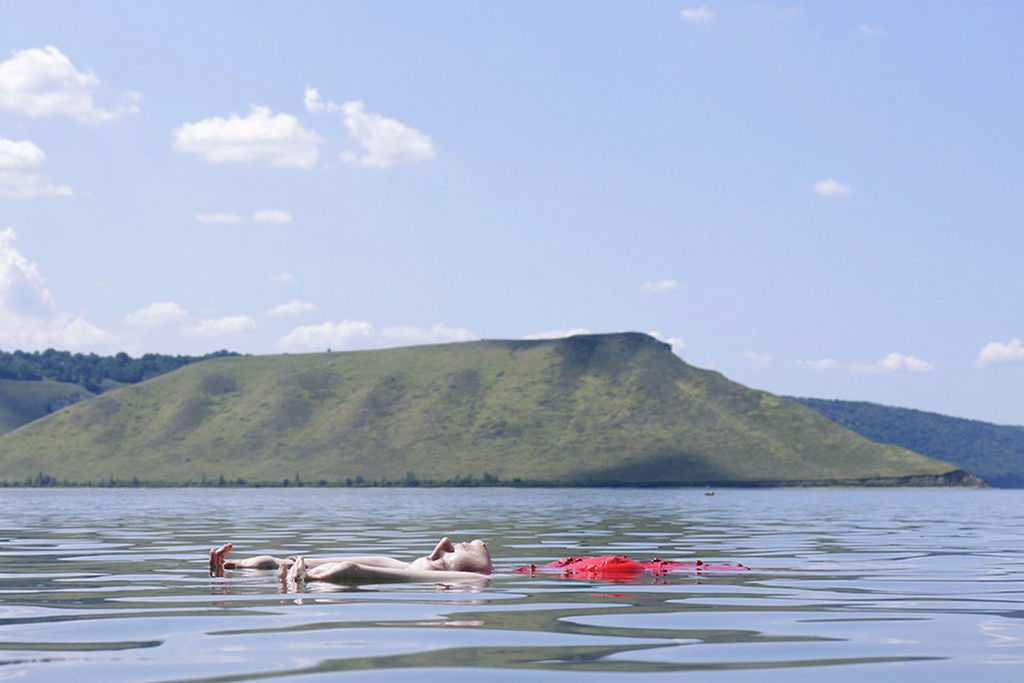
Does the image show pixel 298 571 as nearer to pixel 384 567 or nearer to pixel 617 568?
pixel 384 567

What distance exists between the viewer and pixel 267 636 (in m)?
13.1

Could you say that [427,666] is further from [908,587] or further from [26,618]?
[908,587]

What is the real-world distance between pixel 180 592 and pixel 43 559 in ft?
31.9

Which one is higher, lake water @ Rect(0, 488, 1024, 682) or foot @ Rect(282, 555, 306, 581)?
foot @ Rect(282, 555, 306, 581)

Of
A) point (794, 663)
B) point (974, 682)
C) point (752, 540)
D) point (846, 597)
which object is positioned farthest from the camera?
point (752, 540)

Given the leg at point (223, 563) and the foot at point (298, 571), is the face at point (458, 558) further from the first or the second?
the leg at point (223, 563)

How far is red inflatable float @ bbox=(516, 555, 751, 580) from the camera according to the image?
71.3 feet

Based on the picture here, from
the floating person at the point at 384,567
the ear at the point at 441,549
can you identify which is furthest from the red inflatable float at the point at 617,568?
the ear at the point at 441,549

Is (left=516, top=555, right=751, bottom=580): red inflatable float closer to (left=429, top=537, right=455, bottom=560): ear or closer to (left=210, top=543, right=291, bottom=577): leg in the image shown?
(left=429, top=537, right=455, bottom=560): ear

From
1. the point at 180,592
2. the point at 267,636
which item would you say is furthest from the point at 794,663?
the point at 180,592

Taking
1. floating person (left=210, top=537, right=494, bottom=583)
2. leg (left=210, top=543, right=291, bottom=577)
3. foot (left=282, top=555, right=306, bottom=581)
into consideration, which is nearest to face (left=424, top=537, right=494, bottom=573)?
floating person (left=210, top=537, right=494, bottom=583)

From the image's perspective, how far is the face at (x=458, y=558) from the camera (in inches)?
830

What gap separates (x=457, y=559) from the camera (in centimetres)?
2123

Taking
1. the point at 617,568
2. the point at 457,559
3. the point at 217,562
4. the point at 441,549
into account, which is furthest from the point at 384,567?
the point at 617,568
